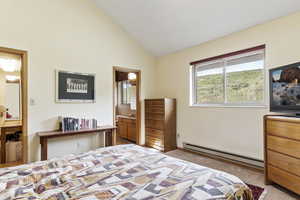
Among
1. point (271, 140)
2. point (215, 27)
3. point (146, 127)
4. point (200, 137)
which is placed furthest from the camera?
point (146, 127)

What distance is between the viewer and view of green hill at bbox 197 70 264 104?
288 cm

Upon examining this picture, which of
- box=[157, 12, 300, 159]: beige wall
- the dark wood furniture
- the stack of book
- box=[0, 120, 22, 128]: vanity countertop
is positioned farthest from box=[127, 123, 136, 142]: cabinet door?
box=[0, 120, 22, 128]: vanity countertop

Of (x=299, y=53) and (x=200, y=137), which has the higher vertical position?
(x=299, y=53)

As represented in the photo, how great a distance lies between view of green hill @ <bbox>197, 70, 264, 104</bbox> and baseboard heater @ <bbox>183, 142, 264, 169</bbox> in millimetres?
1036

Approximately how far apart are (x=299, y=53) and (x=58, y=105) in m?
4.11

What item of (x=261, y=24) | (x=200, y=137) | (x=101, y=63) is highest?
(x=261, y=24)

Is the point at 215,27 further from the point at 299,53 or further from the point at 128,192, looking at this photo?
the point at 128,192

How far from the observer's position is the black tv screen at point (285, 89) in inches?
81.5

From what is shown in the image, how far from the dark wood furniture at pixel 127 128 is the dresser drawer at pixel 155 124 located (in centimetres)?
50

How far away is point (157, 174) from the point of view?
1.29 meters

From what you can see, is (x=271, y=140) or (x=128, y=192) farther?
(x=271, y=140)

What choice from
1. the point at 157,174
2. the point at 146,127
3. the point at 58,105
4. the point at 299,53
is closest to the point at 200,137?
the point at 146,127

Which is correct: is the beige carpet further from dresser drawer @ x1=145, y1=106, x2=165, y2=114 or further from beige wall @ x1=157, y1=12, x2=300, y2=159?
dresser drawer @ x1=145, y1=106, x2=165, y2=114

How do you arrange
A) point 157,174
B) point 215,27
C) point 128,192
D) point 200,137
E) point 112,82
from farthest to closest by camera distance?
point 112,82
point 200,137
point 215,27
point 157,174
point 128,192
